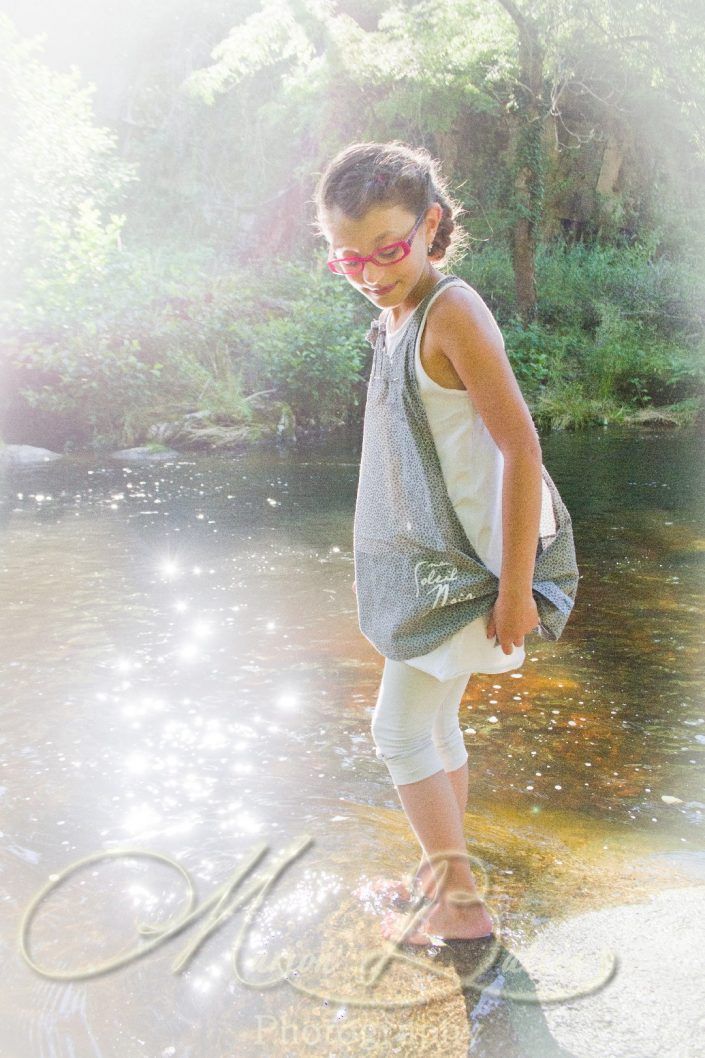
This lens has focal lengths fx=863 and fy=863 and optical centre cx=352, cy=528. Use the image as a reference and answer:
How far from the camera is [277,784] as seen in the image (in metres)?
2.54

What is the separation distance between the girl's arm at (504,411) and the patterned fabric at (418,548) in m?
0.08

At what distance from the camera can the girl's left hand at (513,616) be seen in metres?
1.69

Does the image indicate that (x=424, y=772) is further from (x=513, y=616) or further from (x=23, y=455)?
(x=23, y=455)

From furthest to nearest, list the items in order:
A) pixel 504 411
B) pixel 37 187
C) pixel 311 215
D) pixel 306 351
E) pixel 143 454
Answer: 1. pixel 311 215
2. pixel 306 351
3. pixel 37 187
4. pixel 143 454
5. pixel 504 411

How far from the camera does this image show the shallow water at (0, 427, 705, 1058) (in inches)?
64.5

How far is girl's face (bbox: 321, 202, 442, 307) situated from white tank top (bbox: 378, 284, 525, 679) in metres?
0.08

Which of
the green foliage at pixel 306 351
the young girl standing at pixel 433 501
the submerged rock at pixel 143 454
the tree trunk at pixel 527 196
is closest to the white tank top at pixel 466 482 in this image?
the young girl standing at pixel 433 501

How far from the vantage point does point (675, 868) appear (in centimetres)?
213

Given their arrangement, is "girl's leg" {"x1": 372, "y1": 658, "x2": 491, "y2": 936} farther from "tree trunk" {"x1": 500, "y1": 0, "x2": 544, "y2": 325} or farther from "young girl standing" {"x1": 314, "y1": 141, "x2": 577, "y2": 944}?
"tree trunk" {"x1": 500, "y1": 0, "x2": 544, "y2": 325}

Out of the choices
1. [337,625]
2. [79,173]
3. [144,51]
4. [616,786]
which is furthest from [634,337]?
[144,51]

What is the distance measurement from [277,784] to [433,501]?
1.20 m

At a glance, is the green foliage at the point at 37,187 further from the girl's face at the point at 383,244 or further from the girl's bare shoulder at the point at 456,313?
the girl's bare shoulder at the point at 456,313

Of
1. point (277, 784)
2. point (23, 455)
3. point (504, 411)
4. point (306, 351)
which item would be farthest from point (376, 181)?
point (306, 351)

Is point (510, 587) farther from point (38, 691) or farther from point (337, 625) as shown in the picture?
point (337, 625)
